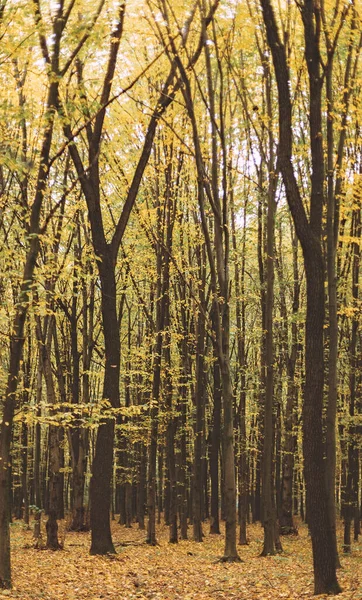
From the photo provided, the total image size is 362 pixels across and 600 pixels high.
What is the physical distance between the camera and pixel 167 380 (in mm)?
22531

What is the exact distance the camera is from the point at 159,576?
12.0 m

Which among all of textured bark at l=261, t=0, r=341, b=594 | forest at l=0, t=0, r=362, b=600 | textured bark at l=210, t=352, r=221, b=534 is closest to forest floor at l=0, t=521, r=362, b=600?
forest at l=0, t=0, r=362, b=600

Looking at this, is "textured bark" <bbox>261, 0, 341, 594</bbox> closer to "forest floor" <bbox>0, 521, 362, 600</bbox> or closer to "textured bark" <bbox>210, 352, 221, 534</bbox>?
"forest floor" <bbox>0, 521, 362, 600</bbox>

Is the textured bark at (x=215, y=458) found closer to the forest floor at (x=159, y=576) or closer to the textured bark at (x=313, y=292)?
the forest floor at (x=159, y=576)

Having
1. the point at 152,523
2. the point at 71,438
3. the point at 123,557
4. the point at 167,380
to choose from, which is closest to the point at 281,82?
the point at 123,557

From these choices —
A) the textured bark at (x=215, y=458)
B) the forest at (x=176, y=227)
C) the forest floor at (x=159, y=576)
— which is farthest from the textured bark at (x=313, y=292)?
the textured bark at (x=215, y=458)

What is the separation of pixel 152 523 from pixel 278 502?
11504mm

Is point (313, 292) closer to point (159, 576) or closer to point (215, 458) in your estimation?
point (159, 576)

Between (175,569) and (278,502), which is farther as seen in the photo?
(278,502)

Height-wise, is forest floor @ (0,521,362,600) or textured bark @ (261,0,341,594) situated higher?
textured bark @ (261,0,341,594)

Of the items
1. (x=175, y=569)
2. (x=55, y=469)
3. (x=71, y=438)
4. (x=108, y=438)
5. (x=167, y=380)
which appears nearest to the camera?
(x=175, y=569)

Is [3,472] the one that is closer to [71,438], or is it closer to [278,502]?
[71,438]

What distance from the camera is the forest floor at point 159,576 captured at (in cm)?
977

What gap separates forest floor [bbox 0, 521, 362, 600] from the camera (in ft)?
32.0
